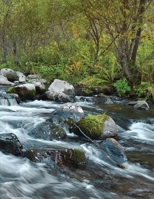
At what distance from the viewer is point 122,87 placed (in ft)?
40.1

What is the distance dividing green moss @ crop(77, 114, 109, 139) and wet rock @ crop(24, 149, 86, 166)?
143 cm

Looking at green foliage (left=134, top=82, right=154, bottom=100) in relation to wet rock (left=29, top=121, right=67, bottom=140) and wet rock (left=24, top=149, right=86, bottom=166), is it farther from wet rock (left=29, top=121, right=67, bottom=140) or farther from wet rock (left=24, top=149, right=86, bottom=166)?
wet rock (left=24, top=149, right=86, bottom=166)

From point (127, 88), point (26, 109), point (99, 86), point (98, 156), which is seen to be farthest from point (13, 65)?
point (98, 156)

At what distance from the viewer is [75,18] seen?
49.9 feet

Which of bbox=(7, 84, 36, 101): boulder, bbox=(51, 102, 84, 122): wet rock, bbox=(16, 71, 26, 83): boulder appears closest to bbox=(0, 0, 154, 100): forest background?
bbox=(16, 71, 26, 83): boulder

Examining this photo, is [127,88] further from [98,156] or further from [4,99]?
[98,156]

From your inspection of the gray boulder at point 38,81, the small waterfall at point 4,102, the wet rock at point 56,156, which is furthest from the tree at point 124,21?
the wet rock at point 56,156

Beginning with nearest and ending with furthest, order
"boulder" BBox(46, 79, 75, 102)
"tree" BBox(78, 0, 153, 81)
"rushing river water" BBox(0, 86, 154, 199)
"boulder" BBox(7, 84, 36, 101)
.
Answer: "rushing river water" BBox(0, 86, 154, 199), "boulder" BBox(7, 84, 36, 101), "boulder" BBox(46, 79, 75, 102), "tree" BBox(78, 0, 153, 81)

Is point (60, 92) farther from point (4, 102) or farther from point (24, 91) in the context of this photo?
point (4, 102)

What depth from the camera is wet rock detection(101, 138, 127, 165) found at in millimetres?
5427

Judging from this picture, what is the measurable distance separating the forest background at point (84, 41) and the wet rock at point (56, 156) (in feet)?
23.2

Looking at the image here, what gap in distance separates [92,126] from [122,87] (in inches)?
234

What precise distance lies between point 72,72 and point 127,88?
3.18 meters

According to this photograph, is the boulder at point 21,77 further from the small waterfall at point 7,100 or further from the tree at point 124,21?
the small waterfall at point 7,100
